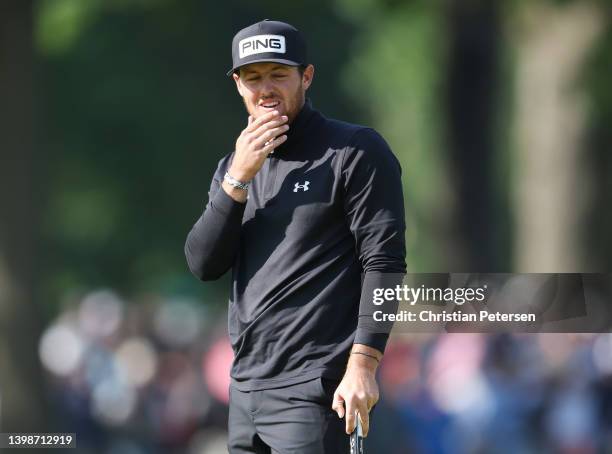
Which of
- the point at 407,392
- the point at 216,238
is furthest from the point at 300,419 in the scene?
the point at 407,392

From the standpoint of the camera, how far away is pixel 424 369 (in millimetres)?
12797

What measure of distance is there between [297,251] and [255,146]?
39cm

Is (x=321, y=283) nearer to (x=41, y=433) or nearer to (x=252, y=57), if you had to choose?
(x=252, y=57)

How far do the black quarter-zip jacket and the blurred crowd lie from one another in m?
6.55

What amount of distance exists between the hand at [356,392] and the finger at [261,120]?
2.82ft

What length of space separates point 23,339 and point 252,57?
349 inches

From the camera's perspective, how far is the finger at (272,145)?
4.89 metres

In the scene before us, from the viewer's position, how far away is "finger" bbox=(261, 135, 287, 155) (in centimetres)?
489

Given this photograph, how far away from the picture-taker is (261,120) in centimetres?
494

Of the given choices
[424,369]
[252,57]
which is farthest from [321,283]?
[424,369]

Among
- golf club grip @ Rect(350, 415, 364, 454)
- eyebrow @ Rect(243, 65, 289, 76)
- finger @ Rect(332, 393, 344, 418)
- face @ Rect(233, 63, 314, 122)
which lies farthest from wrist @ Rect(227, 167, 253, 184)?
golf club grip @ Rect(350, 415, 364, 454)

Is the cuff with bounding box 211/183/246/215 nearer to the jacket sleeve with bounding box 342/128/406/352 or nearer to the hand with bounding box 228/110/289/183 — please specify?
the hand with bounding box 228/110/289/183

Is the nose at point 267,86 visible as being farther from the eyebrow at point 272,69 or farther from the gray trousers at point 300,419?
the gray trousers at point 300,419

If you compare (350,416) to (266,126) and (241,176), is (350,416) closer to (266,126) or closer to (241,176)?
(241,176)
